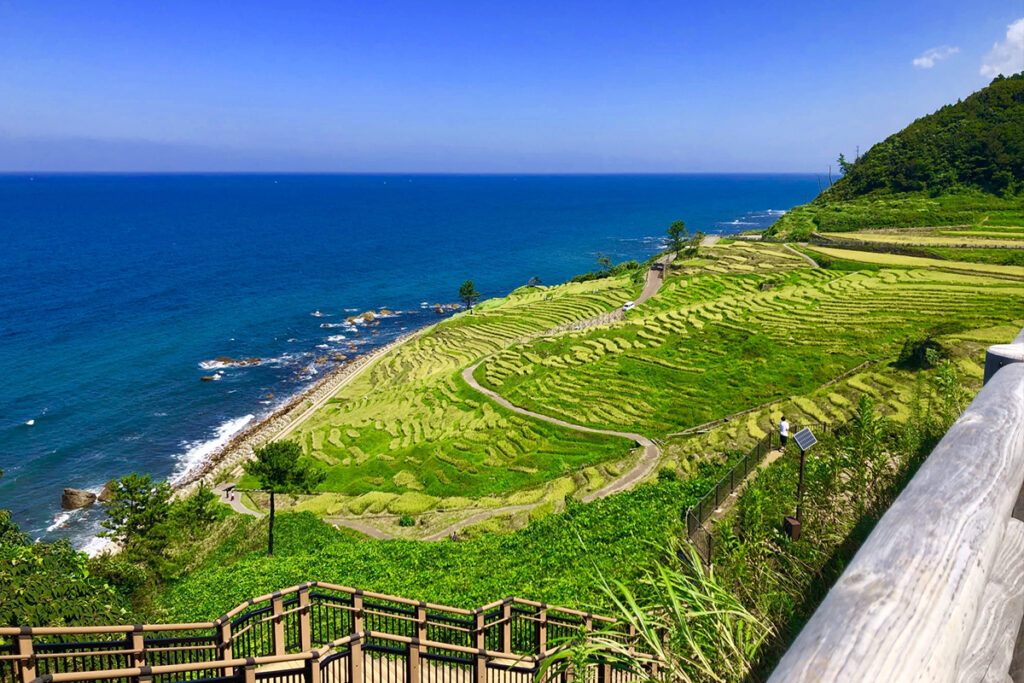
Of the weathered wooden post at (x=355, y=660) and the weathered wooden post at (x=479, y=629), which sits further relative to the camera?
the weathered wooden post at (x=479, y=629)

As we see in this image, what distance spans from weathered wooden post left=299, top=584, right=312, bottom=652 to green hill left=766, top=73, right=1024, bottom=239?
80618 millimetres

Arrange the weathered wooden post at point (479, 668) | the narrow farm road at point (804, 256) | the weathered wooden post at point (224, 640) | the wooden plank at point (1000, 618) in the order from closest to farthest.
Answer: the wooden plank at point (1000, 618)
the weathered wooden post at point (224, 640)
the weathered wooden post at point (479, 668)
the narrow farm road at point (804, 256)

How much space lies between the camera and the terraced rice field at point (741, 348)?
39219 millimetres

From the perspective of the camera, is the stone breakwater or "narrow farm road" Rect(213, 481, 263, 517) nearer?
"narrow farm road" Rect(213, 481, 263, 517)

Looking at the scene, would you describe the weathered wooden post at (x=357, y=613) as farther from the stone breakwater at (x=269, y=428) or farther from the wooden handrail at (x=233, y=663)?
the stone breakwater at (x=269, y=428)

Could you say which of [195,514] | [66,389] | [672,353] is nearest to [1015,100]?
[672,353]

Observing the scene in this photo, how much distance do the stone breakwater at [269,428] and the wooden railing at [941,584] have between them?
36.7 m

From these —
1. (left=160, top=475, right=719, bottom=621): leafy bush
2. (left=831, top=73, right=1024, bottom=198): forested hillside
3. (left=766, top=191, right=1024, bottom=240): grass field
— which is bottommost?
(left=160, top=475, right=719, bottom=621): leafy bush

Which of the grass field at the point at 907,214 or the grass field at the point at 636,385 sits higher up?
the grass field at the point at 907,214

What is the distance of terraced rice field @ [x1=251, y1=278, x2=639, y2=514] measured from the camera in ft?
112

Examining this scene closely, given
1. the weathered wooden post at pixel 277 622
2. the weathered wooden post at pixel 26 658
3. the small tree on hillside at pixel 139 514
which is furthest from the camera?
the small tree on hillside at pixel 139 514

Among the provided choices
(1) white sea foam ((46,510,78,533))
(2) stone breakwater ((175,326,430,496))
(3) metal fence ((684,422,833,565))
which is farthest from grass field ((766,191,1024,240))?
(1) white sea foam ((46,510,78,533))

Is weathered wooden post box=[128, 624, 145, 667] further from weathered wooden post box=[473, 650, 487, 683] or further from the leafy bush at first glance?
the leafy bush

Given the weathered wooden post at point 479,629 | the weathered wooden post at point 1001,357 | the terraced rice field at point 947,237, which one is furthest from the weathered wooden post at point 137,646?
the terraced rice field at point 947,237
